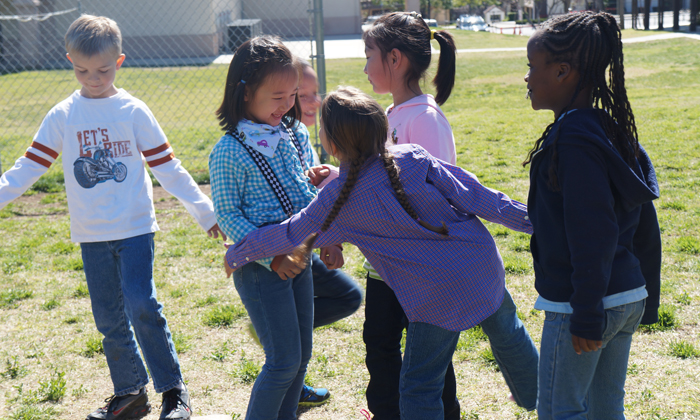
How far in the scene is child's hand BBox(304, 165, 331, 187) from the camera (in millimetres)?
2453

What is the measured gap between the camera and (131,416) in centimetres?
288

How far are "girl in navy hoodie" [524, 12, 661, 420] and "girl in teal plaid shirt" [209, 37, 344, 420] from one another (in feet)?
2.96

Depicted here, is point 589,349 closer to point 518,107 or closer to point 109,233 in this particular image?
point 109,233

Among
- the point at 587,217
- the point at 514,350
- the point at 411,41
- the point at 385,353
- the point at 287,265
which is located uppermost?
the point at 411,41

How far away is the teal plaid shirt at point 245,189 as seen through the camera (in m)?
2.22

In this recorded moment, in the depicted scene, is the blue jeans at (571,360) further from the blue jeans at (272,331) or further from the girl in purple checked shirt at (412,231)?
the blue jeans at (272,331)

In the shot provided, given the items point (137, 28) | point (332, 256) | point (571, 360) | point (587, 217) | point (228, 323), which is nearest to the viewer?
point (587, 217)

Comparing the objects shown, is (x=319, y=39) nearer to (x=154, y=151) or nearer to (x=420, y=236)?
(x=154, y=151)

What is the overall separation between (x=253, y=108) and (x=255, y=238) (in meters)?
0.56

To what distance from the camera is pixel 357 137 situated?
1984 millimetres

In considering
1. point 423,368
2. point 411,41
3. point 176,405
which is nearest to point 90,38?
point 411,41

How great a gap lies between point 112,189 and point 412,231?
1.49 meters

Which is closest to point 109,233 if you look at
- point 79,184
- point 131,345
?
point 79,184

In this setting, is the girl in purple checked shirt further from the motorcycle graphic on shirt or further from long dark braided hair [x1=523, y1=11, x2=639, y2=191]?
the motorcycle graphic on shirt
